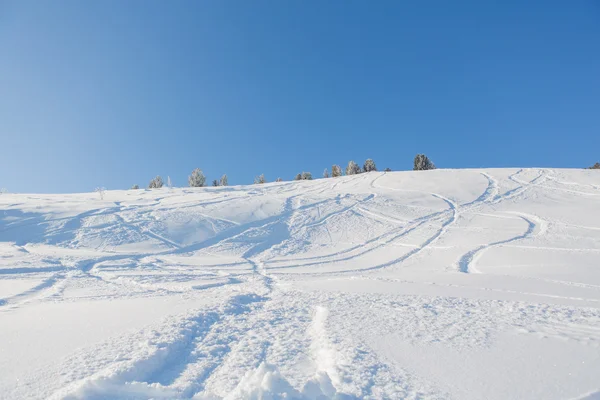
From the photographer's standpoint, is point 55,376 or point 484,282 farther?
point 484,282

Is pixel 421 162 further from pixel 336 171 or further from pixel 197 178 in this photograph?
pixel 197 178

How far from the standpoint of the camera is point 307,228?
549 inches

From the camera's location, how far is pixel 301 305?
4918 mm

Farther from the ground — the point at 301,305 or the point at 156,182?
the point at 156,182

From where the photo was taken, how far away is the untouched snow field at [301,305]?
2625 mm

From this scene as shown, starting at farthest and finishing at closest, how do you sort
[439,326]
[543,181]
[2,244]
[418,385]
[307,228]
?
[543,181]
[307,228]
[2,244]
[439,326]
[418,385]

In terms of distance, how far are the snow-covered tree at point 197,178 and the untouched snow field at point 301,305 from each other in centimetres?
3096

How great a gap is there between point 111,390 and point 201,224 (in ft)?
39.7

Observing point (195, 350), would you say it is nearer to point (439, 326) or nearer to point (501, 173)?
point (439, 326)

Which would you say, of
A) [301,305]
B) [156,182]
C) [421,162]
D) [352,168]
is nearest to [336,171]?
[352,168]

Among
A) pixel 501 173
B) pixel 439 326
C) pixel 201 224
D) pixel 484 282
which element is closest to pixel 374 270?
pixel 484 282

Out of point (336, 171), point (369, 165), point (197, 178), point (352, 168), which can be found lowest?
point (197, 178)

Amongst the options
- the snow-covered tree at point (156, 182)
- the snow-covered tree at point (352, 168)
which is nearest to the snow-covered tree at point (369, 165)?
the snow-covered tree at point (352, 168)

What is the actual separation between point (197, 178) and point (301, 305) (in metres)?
44.4
